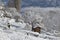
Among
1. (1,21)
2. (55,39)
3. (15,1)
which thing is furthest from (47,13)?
(55,39)

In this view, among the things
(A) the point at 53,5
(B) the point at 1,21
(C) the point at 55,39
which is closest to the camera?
(C) the point at 55,39

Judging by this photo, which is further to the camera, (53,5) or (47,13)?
(53,5)

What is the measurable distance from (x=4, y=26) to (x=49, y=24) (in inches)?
201

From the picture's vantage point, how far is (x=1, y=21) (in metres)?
6.04

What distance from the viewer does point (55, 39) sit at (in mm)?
4949

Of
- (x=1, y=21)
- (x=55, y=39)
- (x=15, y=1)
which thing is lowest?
(x=55, y=39)

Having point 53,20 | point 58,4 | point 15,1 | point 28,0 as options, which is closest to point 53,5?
point 58,4

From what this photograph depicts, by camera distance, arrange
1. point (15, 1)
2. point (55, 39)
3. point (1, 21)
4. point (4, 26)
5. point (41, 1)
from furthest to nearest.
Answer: point (41, 1) → point (15, 1) → point (1, 21) → point (4, 26) → point (55, 39)

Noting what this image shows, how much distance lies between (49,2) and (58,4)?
29.3 inches

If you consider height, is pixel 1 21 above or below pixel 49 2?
below

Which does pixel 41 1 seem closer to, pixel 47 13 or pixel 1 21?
pixel 47 13

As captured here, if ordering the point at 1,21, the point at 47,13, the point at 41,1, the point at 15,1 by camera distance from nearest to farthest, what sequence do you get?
1. the point at 1,21
2. the point at 15,1
3. the point at 47,13
4. the point at 41,1

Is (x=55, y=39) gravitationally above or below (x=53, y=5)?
below

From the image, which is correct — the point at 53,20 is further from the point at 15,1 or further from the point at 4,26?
the point at 4,26
